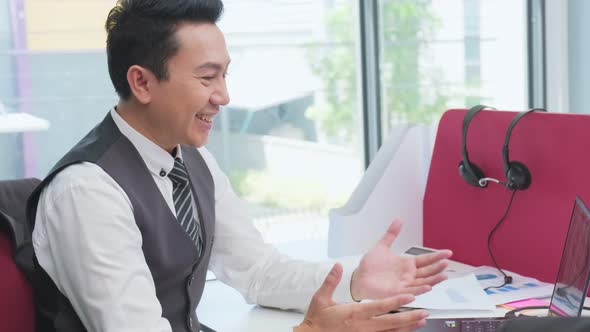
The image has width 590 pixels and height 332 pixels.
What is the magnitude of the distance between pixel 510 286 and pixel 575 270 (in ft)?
1.51

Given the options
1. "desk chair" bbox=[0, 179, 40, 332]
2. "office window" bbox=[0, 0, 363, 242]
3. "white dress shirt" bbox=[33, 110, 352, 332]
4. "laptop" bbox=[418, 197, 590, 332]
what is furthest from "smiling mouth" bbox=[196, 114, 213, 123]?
"office window" bbox=[0, 0, 363, 242]

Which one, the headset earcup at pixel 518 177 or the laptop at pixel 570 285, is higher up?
the headset earcup at pixel 518 177

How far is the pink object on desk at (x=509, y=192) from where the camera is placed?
1961mm

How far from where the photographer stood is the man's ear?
1.67 metres

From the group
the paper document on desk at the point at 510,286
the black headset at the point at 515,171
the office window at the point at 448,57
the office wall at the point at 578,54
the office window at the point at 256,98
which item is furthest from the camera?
the office wall at the point at 578,54

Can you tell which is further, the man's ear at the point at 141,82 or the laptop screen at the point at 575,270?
the man's ear at the point at 141,82

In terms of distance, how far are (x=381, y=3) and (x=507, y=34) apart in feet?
2.64

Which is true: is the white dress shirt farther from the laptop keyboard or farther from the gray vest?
the laptop keyboard

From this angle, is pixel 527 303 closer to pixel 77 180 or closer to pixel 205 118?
pixel 205 118

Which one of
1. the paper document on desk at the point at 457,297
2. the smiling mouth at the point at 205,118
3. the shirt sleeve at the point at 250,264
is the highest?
the smiling mouth at the point at 205,118

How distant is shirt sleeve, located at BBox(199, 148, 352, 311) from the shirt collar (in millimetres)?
266

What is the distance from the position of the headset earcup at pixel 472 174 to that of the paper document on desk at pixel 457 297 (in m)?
0.28

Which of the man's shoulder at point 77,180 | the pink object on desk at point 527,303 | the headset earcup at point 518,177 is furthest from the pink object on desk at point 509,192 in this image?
the man's shoulder at point 77,180

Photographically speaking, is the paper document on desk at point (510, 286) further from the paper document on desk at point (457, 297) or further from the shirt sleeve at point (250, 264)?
the shirt sleeve at point (250, 264)
